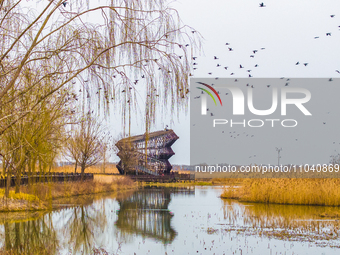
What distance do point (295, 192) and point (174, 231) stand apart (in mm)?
10310

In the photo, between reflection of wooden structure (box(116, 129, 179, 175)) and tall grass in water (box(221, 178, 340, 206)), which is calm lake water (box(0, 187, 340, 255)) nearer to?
tall grass in water (box(221, 178, 340, 206))

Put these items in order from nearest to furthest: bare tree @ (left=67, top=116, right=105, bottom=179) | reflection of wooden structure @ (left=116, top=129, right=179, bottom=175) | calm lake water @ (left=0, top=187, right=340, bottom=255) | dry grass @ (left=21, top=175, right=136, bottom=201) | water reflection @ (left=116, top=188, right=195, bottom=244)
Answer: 1. calm lake water @ (left=0, top=187, right=340, bottom=255)
2. water reflection @ (left=116, top=188, right=195, bottom=244)
3. dry grass @ (left=21, top=175, right=136, bottom=201)
4. bare tree @ (left=67, top=116, right=105, bottom=179)
5. reflection of wooden structure @ (left=116, top=129, right=179, bottom=175)

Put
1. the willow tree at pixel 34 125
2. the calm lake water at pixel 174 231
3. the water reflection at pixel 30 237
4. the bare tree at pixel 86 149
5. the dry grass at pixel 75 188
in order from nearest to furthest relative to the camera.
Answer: the willow tree at pixel 34 125
the water reflection at pixel 30 237
the calm lake water at pixel 174 231
the dry grass at pixel 75 188
the bare tree at pixel 86 149

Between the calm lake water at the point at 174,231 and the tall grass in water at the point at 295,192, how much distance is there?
132 centimetres

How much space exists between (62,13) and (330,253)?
343 inches

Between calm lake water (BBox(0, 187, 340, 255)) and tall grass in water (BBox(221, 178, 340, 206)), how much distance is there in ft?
4.33

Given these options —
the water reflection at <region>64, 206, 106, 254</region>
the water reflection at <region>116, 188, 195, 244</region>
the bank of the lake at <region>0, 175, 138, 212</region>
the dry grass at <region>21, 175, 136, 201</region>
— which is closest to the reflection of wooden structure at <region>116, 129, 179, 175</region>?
the bank of the lake at <region>0, 175, 138, 212</region>

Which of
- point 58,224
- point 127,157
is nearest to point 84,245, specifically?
point 58,224

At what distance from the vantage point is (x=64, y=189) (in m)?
27.0

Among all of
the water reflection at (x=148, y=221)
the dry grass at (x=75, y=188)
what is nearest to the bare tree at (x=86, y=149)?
the dry grass at (x=75, y=188)

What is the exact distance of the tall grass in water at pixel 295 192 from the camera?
2055 centimetres

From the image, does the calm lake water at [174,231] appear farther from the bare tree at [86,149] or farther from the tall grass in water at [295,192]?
the bare tree at [86,149]

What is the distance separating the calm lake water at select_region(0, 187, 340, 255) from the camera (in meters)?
10.7

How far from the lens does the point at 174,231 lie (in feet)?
44.9
